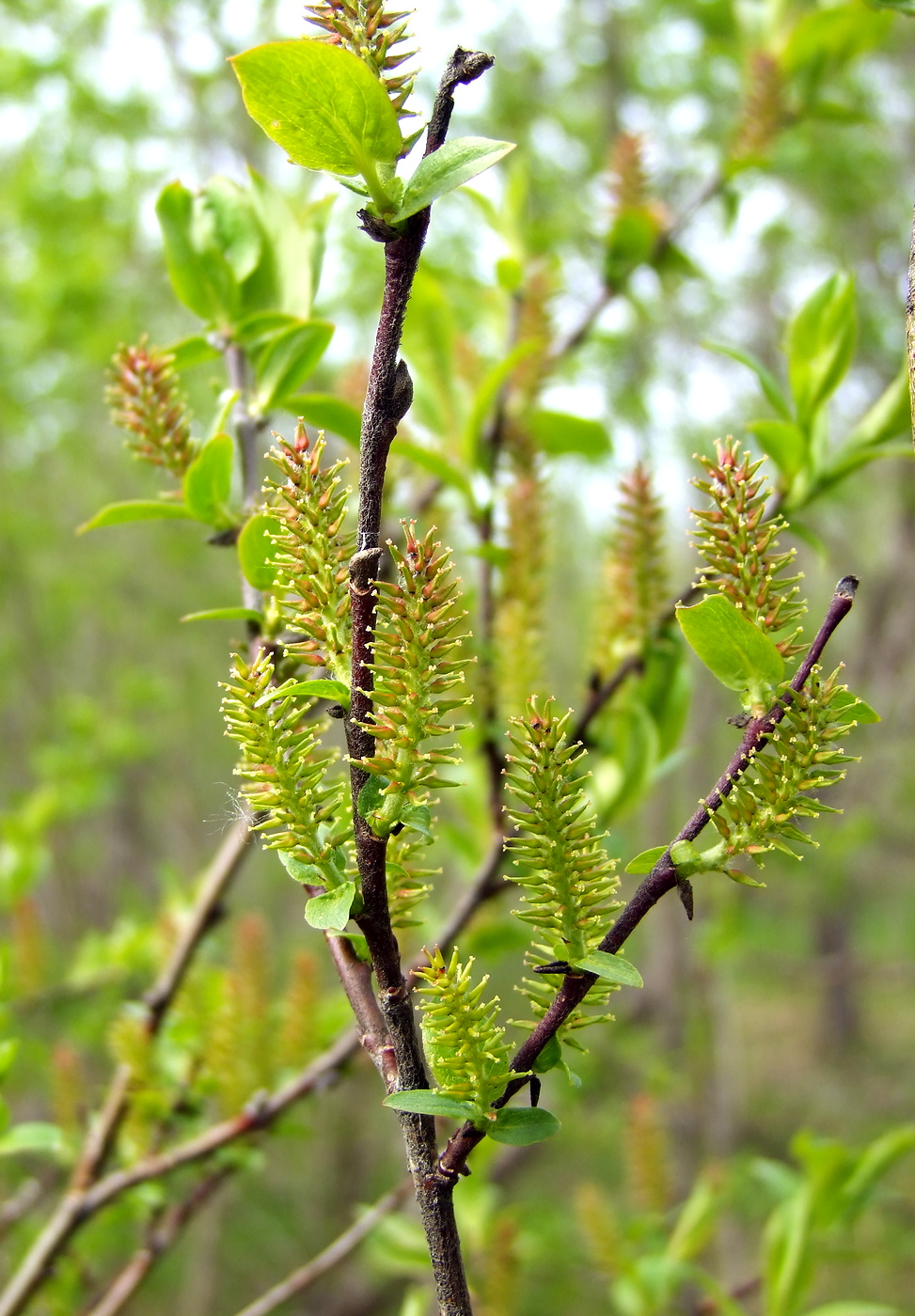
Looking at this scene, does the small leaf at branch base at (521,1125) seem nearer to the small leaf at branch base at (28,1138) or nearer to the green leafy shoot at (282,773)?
the green leafy shoot at (282,773)

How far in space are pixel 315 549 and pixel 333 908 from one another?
0.12 m

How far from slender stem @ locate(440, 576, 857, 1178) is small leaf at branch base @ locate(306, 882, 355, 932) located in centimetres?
8

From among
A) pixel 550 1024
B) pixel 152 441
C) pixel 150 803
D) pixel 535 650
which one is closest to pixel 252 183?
pixel 152 441

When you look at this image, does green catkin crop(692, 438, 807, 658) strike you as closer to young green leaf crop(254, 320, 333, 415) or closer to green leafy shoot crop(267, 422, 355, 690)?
green leafy shoot crop(267, 422, 355, 690)

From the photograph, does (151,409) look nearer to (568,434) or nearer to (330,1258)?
(568,434)

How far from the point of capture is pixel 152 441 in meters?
0.55

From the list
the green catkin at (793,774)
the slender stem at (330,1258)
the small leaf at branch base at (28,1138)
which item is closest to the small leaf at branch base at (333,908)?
the green catkin at (793,774)

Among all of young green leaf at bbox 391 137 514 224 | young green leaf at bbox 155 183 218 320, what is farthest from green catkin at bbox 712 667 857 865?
young green leaf at bbox 155 183 218 320

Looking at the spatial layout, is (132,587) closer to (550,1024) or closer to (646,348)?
(646,348)

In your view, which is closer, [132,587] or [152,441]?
[152,441]

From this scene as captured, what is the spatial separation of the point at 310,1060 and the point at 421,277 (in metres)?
0.77

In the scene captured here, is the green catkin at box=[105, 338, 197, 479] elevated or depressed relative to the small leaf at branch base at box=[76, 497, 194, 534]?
elevated

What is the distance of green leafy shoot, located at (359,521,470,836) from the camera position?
1.07ft

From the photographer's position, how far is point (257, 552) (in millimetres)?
460
